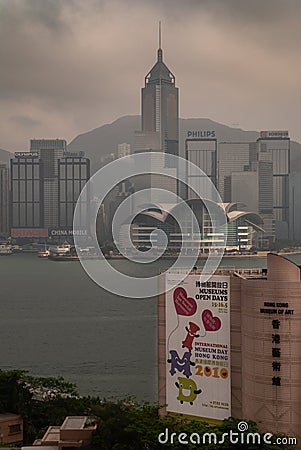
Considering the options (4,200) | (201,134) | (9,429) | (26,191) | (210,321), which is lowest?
(9,429)

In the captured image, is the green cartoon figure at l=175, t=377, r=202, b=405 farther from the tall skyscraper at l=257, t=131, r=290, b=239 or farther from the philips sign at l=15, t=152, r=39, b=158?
the philips sign at l=15, t=152, r=39, b=158

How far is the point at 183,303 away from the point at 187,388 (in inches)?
13.3

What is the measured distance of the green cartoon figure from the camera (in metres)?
2.90

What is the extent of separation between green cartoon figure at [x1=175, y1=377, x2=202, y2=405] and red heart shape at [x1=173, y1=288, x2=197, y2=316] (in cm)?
27

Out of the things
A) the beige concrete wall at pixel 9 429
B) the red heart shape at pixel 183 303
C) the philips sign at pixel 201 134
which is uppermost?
the philips sign at pixel 201 134

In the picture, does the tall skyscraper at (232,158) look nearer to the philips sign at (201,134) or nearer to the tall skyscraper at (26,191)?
the philips sign at (201,134)

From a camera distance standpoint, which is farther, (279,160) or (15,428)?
(279,160)

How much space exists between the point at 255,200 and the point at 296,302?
679 inches

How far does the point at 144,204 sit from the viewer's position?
1242cm

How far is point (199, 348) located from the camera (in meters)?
2.90

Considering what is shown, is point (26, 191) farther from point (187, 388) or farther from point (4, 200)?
point (187, 388)

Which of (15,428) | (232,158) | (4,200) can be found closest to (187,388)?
(15,428)

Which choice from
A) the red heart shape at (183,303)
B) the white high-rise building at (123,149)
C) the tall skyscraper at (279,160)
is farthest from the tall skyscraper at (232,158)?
the red heart shape at (183,303)

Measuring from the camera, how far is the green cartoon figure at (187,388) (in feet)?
9.52
